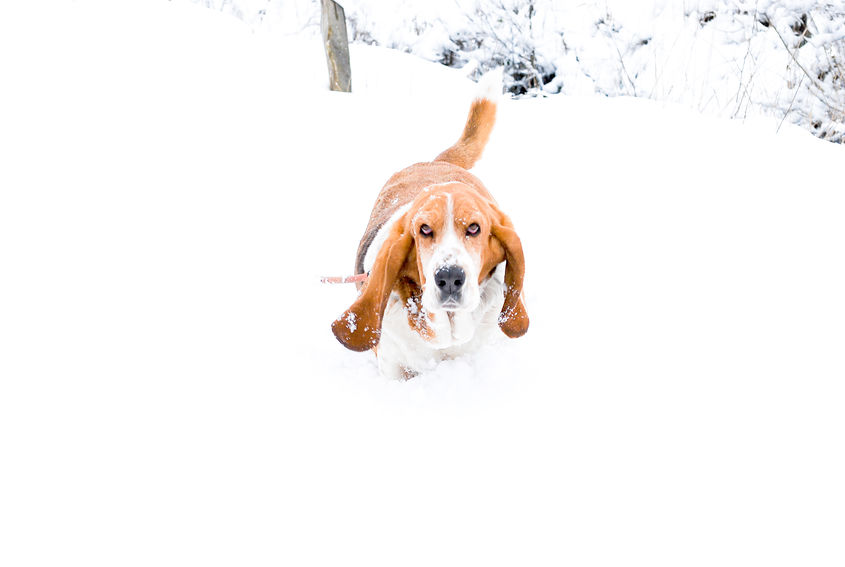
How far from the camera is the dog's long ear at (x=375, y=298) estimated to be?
1.93 metres

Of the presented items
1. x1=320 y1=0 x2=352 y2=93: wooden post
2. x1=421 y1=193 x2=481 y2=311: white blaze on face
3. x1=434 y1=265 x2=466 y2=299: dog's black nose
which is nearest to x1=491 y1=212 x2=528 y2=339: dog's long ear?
x1=421 y1=193 x2=481 y2=311: white blaze on face

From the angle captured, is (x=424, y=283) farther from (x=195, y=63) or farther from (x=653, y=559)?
(x=195, y=63)

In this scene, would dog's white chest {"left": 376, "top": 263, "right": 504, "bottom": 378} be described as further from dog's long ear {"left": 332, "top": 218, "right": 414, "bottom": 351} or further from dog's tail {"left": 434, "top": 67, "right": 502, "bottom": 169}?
dog's tail {"left": 434, "top": 67, "right": 502, "bottom": 169}

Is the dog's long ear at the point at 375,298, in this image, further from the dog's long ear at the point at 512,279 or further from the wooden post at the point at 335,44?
the wooden post at the point at 335,44

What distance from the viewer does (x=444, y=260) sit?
70.2 inches

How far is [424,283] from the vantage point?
189 centimetres

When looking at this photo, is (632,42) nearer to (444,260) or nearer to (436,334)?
(436,334)

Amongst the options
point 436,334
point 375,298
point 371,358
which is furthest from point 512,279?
point 371,358

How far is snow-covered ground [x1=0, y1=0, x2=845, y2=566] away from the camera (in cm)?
167

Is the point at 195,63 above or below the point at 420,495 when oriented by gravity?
above

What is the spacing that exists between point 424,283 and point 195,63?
12.3ft

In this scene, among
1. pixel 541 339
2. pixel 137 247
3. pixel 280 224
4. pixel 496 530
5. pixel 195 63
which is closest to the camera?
pixel 496 530

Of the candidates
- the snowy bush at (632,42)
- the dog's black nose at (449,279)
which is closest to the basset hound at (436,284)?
the dog's black nose at (449,279)

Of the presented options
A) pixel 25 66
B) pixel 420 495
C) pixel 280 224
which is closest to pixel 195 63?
pixel 25 66
